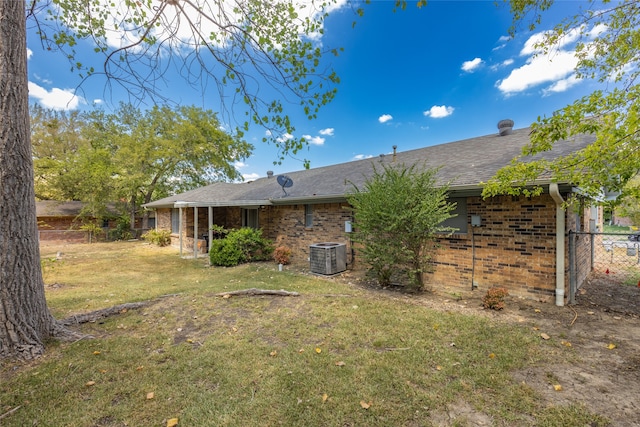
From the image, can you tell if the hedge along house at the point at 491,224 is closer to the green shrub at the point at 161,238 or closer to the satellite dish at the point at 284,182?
the satellite dish at the point at 284,182

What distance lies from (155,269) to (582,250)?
1266cm

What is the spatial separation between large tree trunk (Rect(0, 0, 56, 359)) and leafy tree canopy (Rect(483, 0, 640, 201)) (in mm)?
6571

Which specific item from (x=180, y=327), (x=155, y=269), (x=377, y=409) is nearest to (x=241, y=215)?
(x=155, y=269)

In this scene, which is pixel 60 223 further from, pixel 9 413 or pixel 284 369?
pixel 284 369

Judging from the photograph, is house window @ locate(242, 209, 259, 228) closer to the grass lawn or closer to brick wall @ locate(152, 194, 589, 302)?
the grass lawn

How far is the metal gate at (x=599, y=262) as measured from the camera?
5.24 m

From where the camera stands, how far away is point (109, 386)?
9.15ft

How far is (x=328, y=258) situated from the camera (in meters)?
8.09

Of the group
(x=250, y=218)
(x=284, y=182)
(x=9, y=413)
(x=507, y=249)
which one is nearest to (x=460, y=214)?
(x=507, y=249)

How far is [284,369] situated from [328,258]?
5.06 metres

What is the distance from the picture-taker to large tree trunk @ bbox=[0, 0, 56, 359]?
3.13 metres

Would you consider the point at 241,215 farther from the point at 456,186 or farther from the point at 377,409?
the point at 377,409

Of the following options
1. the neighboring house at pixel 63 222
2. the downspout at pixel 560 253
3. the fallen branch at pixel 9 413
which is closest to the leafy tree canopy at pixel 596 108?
the downspout at pixel 560 253

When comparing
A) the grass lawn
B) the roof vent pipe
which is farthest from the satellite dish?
the roof vent pipe
